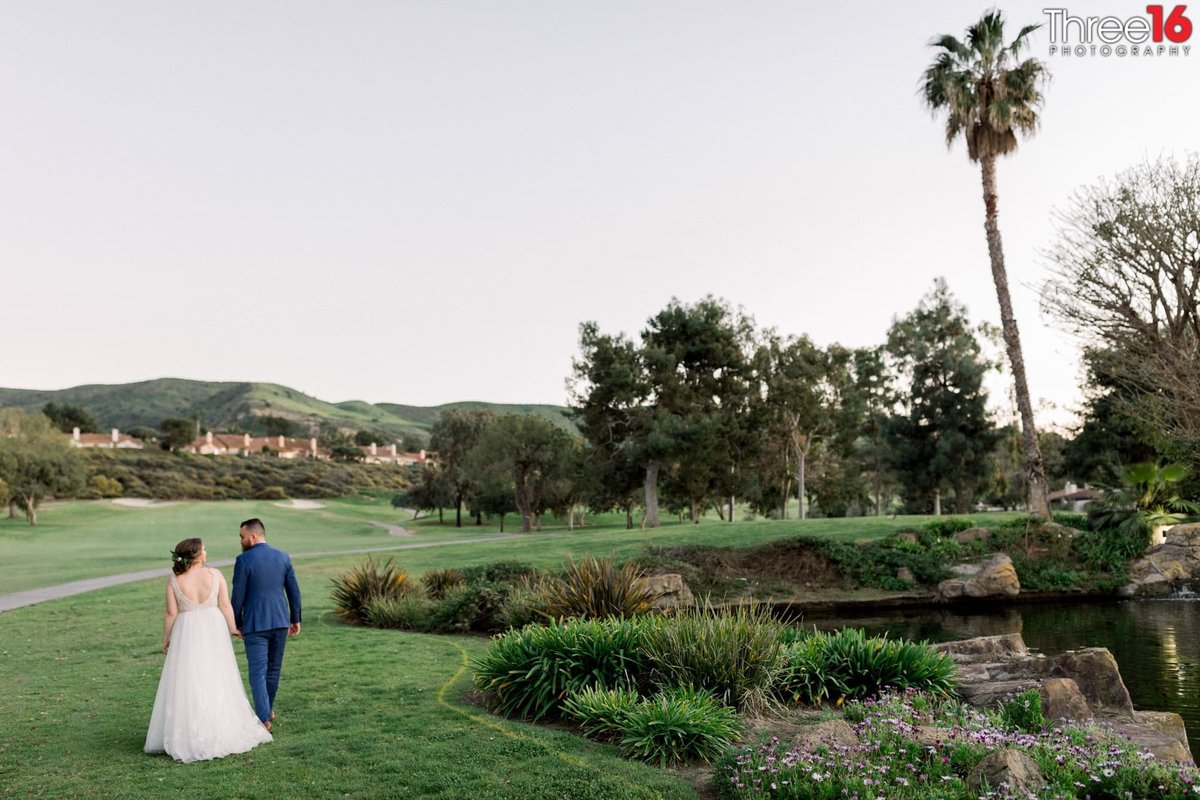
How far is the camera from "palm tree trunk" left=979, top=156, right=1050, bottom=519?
27.7 m

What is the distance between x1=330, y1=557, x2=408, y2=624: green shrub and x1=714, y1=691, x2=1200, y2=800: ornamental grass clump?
11.3 meters

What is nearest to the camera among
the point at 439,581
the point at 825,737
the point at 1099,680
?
the point at 825,737

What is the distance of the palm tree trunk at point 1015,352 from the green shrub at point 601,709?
23.0 meters

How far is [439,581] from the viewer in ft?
61.1

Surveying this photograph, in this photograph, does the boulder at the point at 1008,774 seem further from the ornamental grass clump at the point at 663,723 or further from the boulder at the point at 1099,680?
the boulder at the point at 1099,680

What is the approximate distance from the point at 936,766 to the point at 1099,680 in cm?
406

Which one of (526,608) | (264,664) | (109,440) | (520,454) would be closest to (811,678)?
(526,608)

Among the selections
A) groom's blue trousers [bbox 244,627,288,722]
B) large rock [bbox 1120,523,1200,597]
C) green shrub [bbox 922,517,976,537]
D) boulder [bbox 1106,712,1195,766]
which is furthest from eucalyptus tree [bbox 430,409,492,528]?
boulder [bbox 1106,712,1195,766]

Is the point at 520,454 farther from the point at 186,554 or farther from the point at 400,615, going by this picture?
the point at 186,554

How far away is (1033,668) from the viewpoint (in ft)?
32.0

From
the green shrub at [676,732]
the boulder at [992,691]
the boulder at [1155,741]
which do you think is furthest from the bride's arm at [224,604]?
the boulder at [1155,741]

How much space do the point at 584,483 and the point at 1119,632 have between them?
32974 millimetres

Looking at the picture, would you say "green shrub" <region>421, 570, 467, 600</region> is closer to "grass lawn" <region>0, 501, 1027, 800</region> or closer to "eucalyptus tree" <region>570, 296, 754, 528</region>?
"grass lawn" <region>0, 501, 1027, 800</region>

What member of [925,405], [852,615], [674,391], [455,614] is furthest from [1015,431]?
[455,614]
